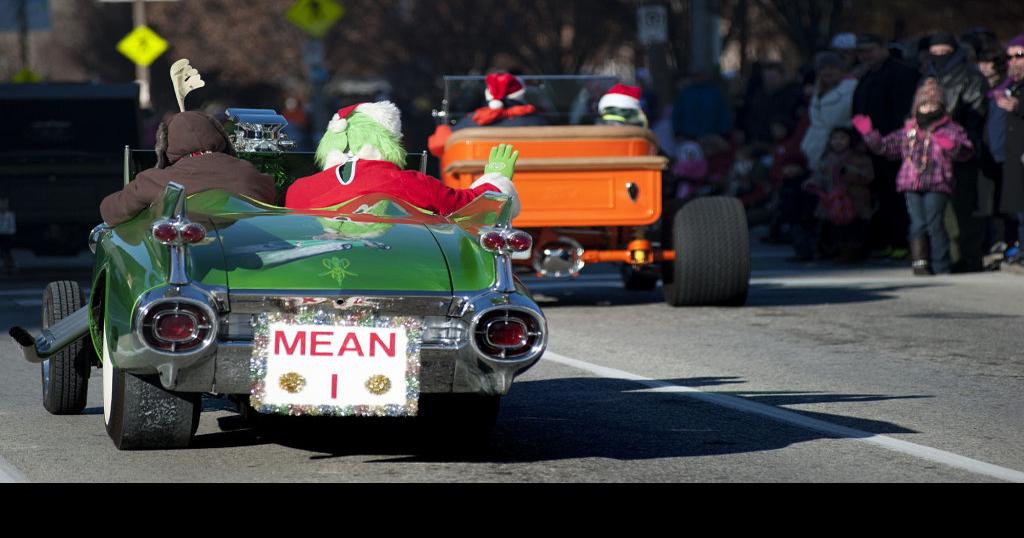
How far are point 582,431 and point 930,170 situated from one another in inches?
370

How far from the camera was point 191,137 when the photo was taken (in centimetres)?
792

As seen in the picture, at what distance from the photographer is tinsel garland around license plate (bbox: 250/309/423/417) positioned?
6.53 meters

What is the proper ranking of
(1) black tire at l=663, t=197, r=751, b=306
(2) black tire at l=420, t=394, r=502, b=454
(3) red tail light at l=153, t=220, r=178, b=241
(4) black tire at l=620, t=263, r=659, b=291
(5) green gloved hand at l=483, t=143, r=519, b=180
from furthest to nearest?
(4) black tire at l=620, t=263, r=659, b=291, (1) black tire at l=663, t=197, r=751, b=306, (5) green gloved hand at l=483, t=143, r=519, b=180, (2) black tire at l=420, t=394, r=502, b=454, (3) red tail light at l=153, t=220, r=178, b=241

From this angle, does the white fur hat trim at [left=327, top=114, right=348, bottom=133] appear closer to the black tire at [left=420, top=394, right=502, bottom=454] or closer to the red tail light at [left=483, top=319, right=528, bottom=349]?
the black tire at [left=420, top=394, right=502, bottom=454]

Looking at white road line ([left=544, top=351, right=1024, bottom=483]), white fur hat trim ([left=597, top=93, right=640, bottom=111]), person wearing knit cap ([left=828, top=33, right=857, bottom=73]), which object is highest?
person wearing knit cap ([left=828, top=33, right=857, bottom=73])

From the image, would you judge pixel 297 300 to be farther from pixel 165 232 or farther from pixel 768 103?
pixel 768 103

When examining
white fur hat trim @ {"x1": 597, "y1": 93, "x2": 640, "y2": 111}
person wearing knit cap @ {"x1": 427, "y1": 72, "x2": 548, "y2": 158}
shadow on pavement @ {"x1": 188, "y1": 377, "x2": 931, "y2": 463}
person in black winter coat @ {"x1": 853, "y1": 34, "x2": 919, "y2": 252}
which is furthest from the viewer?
person in black winter coat @ {"x1": 853, "y1": 34, "x2": 919, "y2": 252}

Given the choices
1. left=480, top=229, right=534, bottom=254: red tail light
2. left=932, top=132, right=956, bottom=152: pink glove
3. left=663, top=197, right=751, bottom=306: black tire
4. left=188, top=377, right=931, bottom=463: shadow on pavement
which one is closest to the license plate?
left=663, top=197, right=751, bottom=306: black tire

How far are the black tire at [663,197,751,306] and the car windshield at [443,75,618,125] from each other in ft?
7.24

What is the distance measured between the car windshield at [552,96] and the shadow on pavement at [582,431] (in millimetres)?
6413

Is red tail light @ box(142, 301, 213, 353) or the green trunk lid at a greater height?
the green trunk lid

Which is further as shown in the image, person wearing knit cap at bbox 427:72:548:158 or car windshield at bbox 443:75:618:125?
car windshield at bbox 443:75:618:125

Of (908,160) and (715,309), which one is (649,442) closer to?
(715,309)

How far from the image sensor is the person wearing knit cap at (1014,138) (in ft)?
55.0
